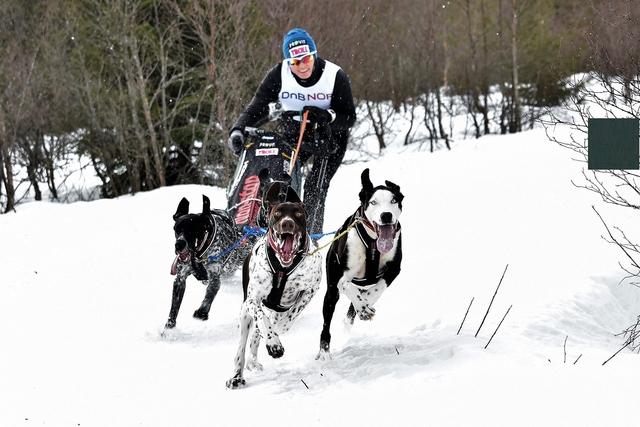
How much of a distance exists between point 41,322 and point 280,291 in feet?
9.85

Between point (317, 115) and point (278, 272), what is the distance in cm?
196

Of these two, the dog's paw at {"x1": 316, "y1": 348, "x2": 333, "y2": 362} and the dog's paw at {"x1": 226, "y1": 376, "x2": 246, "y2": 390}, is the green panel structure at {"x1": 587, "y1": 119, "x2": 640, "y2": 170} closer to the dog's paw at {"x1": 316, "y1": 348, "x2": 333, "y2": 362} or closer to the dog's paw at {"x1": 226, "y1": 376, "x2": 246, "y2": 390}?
the dog's paw at {"x1": 316, "y1": 348, "x2": 333, "y2": 362}

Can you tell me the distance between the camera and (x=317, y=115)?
5.49m

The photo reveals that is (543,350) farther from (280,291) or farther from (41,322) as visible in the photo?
(41,322)

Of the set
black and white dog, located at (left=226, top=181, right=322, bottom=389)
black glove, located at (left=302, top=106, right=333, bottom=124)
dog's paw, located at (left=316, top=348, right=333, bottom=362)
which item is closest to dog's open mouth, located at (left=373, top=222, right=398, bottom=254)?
black and white dog, located at (left=226, top=181, right=322, bottom=389)

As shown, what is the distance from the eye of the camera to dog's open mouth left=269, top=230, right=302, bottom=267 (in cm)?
383

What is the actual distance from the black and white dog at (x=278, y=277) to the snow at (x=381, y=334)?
287 millimetres

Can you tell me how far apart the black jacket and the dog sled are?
0.09m

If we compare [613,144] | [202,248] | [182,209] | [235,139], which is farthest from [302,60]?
[613,144]

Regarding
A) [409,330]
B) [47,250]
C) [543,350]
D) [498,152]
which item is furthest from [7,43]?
[543,350]

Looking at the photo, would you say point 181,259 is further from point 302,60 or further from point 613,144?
point 613,144

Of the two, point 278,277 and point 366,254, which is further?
point 366,254

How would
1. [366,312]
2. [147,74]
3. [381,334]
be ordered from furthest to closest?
[147,74]
[381,334]
[366,312]

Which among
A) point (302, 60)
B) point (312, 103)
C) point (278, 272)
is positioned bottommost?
point (278, 272)
